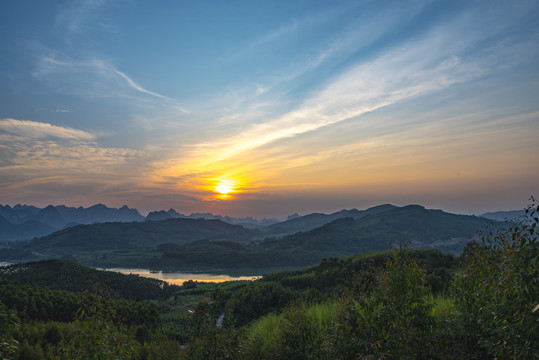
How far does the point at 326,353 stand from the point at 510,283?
15.9ft

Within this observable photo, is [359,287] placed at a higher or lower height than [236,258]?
higher

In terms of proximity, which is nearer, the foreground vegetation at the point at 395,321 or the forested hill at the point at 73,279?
the foreground vegetation at the point at 395,321

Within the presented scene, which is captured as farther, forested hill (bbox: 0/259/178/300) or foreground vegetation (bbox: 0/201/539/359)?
forested hill (bbox: 0/259/178/300)

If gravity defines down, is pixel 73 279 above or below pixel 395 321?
below

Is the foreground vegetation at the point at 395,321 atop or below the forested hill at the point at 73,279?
atop

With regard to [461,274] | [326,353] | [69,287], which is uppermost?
[461,274]

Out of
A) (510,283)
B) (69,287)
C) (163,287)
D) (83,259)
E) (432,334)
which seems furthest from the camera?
(83,259)

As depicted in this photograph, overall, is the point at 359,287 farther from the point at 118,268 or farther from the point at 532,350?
the point at 118,268

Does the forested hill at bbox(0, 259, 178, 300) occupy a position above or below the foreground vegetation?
below

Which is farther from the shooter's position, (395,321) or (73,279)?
(73,279)

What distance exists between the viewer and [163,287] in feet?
264

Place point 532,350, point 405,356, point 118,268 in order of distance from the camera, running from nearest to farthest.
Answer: point 532,350 < point 405,356 < point 118,268

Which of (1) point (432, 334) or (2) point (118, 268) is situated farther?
(2) point (118, 268)

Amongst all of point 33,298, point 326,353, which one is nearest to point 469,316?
point 326,353
